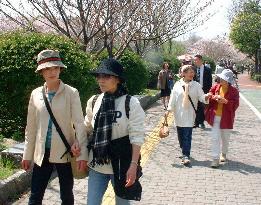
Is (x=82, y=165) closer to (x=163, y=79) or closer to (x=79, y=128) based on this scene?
(x=79, y=128)

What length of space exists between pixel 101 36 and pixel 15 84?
5.29 meters

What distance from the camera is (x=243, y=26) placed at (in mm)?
44281

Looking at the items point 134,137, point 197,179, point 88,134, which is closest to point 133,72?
point 197,179

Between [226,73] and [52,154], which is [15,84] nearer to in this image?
[226,73]

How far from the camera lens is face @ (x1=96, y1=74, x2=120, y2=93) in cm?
366

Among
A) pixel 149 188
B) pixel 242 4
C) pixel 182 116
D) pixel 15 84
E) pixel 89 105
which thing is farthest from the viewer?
pixel 242 4

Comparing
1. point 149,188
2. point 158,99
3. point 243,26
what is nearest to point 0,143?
point 149,188

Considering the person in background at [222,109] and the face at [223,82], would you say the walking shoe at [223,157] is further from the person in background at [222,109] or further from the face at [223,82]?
the face at [223,82]

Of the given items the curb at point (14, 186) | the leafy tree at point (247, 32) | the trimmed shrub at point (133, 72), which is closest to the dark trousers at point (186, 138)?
the curb at point (14, 186)

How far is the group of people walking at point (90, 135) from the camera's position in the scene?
143 inches

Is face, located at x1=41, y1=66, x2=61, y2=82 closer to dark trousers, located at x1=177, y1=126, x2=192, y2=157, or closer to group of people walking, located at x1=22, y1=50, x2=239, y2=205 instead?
group of people walking, located at x1=22, y1=50, x2=239, y2=205

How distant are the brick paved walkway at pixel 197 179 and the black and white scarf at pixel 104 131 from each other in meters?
1.70

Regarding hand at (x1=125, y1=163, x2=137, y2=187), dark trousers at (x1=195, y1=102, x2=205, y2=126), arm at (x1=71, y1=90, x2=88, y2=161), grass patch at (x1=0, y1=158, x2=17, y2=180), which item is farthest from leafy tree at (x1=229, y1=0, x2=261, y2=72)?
hand at (x1=125, y1=163, x2=137, y2=187)

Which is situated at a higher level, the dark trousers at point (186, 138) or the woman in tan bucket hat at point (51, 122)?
the woman in tan bucket hat at point (51, 122)
